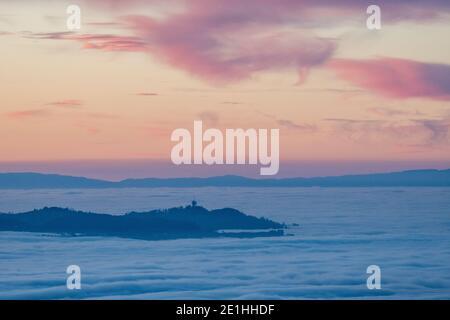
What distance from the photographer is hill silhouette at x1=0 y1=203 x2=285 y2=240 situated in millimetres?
11039

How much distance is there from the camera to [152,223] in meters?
11.3

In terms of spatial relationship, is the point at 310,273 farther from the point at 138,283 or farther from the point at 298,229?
the point at 138,283

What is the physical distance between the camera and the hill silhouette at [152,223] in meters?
11.0

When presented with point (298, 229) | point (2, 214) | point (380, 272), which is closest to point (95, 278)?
point (2, 214)

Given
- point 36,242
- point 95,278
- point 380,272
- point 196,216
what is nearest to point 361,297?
point 380,272

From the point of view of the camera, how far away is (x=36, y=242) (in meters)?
11.1

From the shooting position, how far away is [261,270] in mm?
10758

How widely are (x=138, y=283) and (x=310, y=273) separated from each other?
1656 millimetres

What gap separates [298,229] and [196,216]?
3.35ft

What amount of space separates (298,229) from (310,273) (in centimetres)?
47
